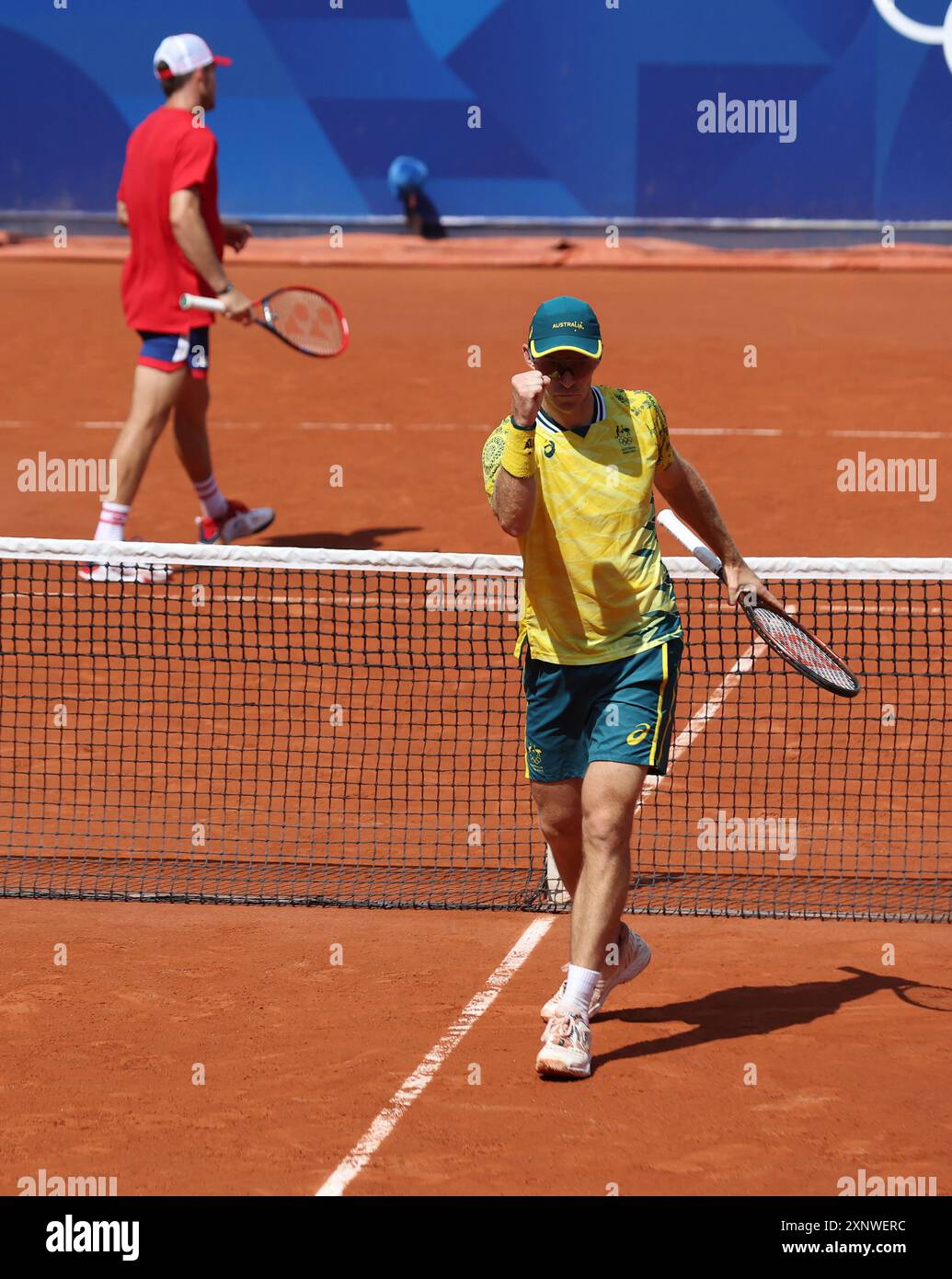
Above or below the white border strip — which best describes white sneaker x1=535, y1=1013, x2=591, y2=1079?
below

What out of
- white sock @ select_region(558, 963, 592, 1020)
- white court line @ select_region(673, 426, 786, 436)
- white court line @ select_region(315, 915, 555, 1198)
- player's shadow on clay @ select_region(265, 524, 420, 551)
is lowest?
white court line @ select_region(315, 915, 555, 1198)

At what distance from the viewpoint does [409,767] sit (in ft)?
27.1

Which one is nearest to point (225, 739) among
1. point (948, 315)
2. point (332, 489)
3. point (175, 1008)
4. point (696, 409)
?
point (175, 1008)

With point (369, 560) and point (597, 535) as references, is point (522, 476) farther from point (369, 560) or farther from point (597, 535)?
point (369, 560)

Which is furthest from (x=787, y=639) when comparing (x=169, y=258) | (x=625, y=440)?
(x=169, y=258)

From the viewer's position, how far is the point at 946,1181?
175 inches

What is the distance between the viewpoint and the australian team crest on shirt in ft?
16.4

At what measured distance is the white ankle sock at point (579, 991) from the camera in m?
4.98

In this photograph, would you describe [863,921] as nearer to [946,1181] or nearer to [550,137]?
[946,1181]

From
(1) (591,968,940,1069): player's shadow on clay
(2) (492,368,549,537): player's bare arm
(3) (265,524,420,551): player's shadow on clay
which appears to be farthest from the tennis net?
(2) (492,368,549,537): player's bare arm

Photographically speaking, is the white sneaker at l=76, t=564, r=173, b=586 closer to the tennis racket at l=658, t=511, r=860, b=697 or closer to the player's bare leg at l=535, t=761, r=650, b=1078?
the tennis racket at l=658, t=511, r=860, b=697

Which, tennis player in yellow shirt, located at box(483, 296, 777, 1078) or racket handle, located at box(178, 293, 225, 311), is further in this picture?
racket handle, located at box(178, 293, 225, 311)

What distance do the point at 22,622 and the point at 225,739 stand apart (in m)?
1.78

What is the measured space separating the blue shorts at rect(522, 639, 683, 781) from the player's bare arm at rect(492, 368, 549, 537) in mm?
464
